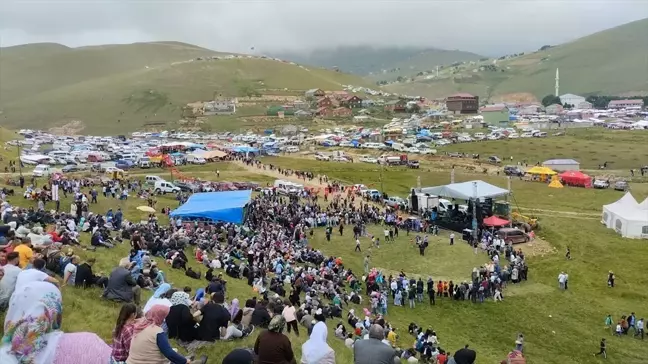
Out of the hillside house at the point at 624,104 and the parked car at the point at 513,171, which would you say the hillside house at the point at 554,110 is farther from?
the parked car at the point at 513,171

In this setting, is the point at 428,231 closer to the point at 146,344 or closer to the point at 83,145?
the point at 146,344

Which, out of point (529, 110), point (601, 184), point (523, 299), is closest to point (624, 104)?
point (529, 110)

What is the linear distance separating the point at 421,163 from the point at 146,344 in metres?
67.0

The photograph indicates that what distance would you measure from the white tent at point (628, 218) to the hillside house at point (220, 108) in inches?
4556

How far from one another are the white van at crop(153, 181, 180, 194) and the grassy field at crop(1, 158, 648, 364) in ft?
16.2

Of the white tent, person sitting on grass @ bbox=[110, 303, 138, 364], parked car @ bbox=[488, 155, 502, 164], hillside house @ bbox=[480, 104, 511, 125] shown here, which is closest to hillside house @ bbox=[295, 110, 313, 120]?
hillside house @ bbox=[480, 104, 511, 125]

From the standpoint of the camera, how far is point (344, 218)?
35438 millimetres

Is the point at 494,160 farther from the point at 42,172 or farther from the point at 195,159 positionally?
the point at 42,172

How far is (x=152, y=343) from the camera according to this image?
7152 mm

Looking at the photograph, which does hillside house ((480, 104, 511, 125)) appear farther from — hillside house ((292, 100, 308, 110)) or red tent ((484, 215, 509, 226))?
red tent ((484, 215, 509, 226))

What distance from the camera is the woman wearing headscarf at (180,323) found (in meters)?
10.0

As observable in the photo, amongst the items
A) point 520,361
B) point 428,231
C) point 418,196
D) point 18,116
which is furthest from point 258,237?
point 18,116

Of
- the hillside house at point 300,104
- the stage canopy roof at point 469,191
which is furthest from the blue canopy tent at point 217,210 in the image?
the hillside house at point 300,104

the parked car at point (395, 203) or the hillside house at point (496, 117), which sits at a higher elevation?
the hillside house at point (496, 117)
